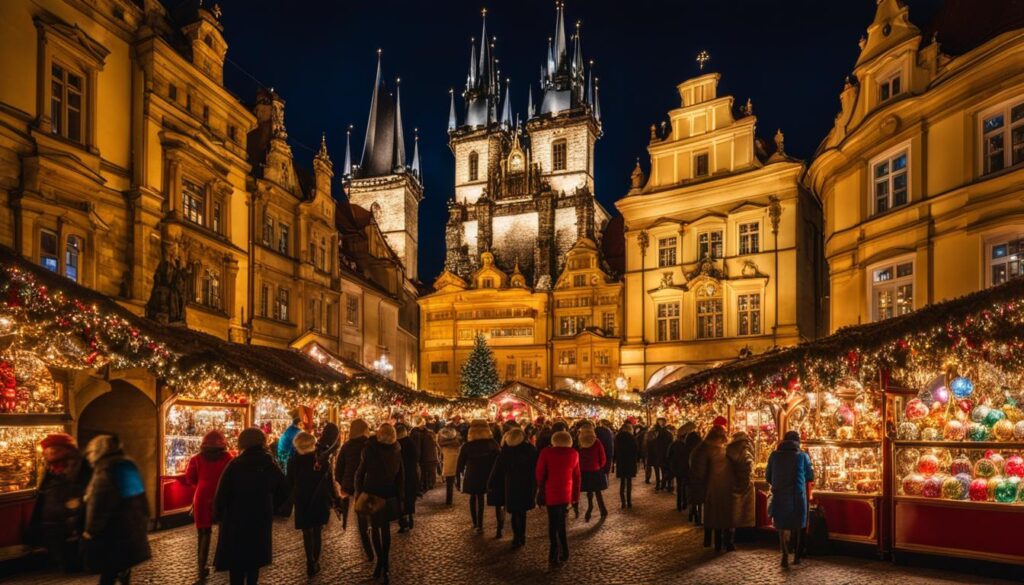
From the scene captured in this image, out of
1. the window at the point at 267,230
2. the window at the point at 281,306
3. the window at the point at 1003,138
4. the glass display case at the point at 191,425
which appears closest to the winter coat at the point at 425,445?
the glass display case at the point at 191,425

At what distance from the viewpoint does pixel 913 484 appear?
34.3 feet

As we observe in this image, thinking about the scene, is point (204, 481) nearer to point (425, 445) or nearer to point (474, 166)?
point (425, 445)

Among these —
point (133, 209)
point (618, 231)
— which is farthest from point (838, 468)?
point (618, 231)

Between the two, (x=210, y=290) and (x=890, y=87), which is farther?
(x=210, y=290)

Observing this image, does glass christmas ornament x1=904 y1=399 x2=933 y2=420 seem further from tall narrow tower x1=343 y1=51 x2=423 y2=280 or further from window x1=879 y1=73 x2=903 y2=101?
tall narrow tower x1=343 y1=51 x2=423 y2=280

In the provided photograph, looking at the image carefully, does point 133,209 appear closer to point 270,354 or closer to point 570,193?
point 270,354

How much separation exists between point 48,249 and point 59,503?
13847mm

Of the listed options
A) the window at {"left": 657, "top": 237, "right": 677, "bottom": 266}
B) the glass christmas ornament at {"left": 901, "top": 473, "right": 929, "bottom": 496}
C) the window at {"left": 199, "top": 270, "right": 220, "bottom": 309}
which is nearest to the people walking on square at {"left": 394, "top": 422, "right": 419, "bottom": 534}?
the glass christmas ornament at {"left": 901, "top": 473, "right": 929, "bottom": 496}

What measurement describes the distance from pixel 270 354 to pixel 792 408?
1120cm

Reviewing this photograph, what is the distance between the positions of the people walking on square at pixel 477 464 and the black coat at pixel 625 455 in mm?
3579

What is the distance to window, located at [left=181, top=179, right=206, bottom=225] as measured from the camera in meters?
24.5

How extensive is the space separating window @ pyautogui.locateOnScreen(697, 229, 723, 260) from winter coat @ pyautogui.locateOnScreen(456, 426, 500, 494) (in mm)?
25166

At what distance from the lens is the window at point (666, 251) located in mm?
38094

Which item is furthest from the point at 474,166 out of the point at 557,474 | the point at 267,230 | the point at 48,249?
the point at 557,474
